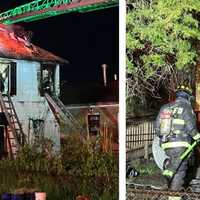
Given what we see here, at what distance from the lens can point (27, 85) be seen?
4598 millimetres

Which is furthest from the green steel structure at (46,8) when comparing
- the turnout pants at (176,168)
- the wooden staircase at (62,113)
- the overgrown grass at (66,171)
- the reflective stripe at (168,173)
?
the reflective stripe at (168,173)

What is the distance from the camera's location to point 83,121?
171 inches

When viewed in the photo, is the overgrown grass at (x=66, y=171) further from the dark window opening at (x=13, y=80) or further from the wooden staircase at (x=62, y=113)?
the dark window opening at (x=13, y=80)

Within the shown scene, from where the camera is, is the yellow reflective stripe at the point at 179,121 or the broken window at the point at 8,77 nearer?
the yellow reflective stripe at the point at 179,121

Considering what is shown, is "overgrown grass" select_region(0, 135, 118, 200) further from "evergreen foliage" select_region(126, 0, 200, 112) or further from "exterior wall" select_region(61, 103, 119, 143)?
"evergreen foliage" select_region(126, 0, 200, 112)

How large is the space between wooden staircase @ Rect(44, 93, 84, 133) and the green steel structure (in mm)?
665

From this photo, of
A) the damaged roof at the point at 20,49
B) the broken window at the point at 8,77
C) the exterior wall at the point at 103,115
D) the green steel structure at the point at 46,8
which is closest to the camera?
the exterior wall at the point at 103,115

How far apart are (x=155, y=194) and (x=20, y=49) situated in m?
1.69

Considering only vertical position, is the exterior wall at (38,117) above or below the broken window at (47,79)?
below

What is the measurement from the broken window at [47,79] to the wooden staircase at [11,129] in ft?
A: 1.04

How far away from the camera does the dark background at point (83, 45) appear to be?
420cm

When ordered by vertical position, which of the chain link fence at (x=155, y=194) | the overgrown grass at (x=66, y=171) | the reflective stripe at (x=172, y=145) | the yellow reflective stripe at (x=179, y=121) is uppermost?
the yellow reflective stripe at (x=179, y=121)

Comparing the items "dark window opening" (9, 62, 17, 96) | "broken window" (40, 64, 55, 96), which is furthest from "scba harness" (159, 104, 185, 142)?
"dark window opening" (9, 62, 17, 96)

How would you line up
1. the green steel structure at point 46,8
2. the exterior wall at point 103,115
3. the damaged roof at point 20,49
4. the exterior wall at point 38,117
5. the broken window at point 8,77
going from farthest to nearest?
the broken window at point 8,77, the damaged roof at point 20,49, the exterior wall at point 38,117, the green steel structure at point 46,8, the exterior wall at point 103,115
